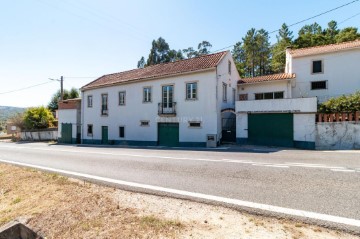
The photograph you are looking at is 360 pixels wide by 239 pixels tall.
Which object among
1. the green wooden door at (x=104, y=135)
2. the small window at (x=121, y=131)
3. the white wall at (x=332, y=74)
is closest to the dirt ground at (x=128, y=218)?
the small window at (x=121, y=131)

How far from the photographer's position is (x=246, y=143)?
16.9 metres

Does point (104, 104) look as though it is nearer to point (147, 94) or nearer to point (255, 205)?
point (147, 94)

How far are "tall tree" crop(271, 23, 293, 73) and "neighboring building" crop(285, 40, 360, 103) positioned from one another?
15252mm

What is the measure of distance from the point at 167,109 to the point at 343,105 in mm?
12929

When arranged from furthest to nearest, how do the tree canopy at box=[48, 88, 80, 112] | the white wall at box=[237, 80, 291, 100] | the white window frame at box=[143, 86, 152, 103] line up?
the tree canopy at box=[48, 88, 80, 112]
the white window frame at box=[143, 86, 152, 103]
the white wall at box=[237, 80, 291, 100]

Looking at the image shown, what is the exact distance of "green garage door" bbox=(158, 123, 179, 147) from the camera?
62.7ft

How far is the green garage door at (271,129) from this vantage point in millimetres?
15422

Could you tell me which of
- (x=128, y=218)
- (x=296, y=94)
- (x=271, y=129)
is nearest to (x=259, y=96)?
(x=296, y=94)

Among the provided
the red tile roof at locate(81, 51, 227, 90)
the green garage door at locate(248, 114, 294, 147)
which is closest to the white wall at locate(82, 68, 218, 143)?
the red tile roof at locate(81, 51, 227, 90)

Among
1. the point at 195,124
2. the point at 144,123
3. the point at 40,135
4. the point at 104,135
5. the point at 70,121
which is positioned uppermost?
the point at 70,121

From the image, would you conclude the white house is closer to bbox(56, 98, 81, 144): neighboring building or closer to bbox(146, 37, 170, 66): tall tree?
bbox(56, 98, 81, 144): neighboring building

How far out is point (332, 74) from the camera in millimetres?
21422

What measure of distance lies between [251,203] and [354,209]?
1.88 meters

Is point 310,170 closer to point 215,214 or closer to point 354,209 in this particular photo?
point 354,209
